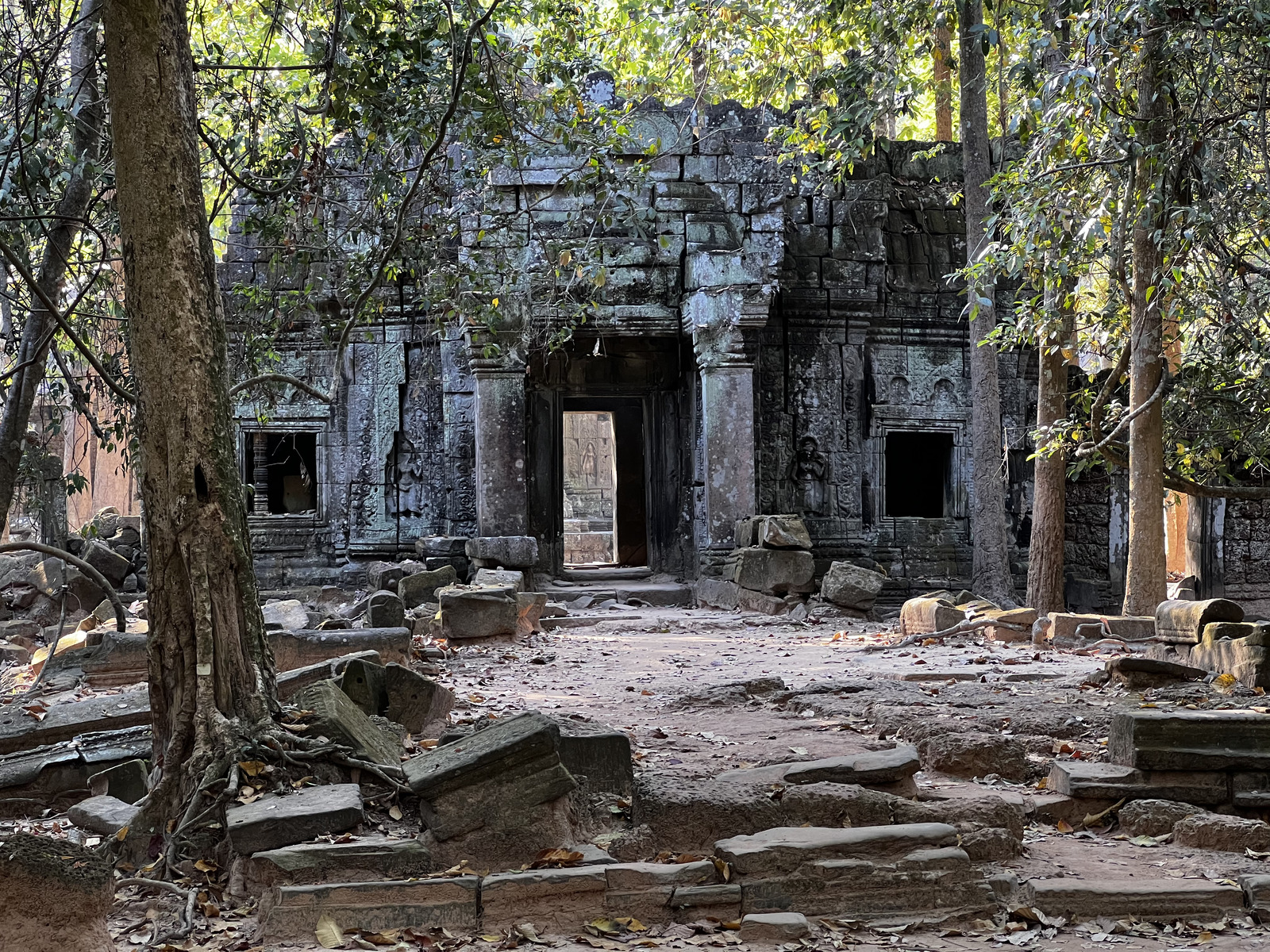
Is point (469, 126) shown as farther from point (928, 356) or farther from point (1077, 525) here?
point (1077, 525)

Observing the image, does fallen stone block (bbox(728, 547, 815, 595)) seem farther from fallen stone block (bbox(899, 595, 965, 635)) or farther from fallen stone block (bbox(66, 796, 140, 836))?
fallen stone block (bbox(66, 796, 140, 836))

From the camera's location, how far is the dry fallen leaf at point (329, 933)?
3.11 meters

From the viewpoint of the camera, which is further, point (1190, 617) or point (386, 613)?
point (386, 613)

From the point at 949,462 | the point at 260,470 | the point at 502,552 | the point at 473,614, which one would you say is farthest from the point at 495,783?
the point at 949,462

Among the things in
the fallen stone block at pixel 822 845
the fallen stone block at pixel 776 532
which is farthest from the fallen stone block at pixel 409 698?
the fallen stone block at pixel 776 532

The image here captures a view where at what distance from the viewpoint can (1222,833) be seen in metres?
3.85

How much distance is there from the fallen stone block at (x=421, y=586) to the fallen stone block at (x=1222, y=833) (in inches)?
307

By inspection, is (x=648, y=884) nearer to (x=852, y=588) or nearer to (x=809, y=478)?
(x=852, y=588)

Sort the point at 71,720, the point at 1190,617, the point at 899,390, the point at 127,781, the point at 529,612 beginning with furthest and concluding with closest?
the point at 899,390 → the point at 529,612 → the point at 1190,617 → the point at 71,720 → the point at 127,781

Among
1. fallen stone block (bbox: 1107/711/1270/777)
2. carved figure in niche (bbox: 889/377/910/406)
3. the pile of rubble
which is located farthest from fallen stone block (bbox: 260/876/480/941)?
carved figure in niche (bbox: 889/377/910/406)

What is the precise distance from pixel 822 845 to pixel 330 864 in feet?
4.95

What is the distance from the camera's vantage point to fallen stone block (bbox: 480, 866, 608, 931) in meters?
3.27

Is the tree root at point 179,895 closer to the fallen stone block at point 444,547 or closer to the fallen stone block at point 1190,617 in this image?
the fallen stone block at point 1190,617

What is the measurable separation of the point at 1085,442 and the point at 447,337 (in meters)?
7.02
